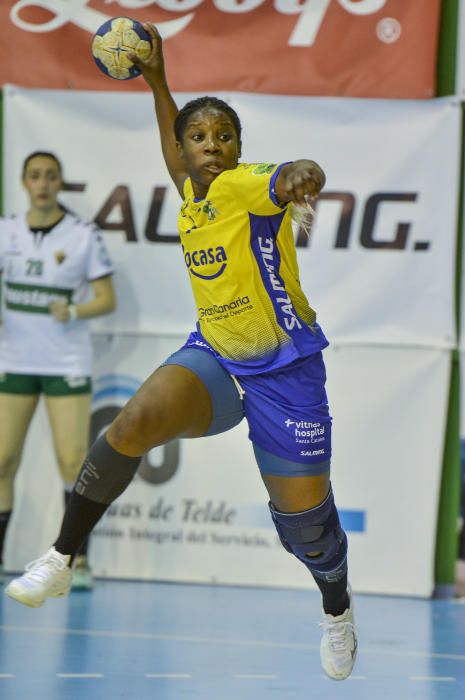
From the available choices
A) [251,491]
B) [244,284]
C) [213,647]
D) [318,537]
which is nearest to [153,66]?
[244,284]

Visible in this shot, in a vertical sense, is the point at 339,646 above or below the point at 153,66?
below

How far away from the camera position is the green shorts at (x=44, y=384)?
25.4 ft

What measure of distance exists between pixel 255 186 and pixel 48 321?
3.54m

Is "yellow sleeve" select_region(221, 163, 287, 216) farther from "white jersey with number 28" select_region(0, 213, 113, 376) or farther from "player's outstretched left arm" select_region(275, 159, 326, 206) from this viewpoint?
"white jersey with number 28" select_region(0, 213, 113, 376)

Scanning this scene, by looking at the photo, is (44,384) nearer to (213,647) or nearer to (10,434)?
(10,434)

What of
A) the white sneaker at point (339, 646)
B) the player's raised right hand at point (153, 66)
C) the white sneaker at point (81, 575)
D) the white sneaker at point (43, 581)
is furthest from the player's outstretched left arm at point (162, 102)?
the white sneaker at point (81, 575)

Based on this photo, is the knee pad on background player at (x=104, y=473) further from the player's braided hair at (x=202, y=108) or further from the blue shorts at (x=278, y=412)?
the player's braided hair at (x=202, y=108)

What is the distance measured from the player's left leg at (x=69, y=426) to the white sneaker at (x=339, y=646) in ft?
9.10

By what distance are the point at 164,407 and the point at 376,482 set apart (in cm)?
372

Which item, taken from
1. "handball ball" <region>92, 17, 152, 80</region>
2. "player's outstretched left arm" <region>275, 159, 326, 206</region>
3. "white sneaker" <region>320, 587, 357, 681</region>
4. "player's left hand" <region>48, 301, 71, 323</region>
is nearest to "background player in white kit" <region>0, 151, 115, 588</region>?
"player's left hand" <region>48, 301, 71, 323</region>

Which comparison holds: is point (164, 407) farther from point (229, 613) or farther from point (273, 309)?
point (229, 613)

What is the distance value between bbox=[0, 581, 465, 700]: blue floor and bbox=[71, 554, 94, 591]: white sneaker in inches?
4.8

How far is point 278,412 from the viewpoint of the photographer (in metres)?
4.92

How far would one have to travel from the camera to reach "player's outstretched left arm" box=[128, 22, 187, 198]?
5398 millimetres
